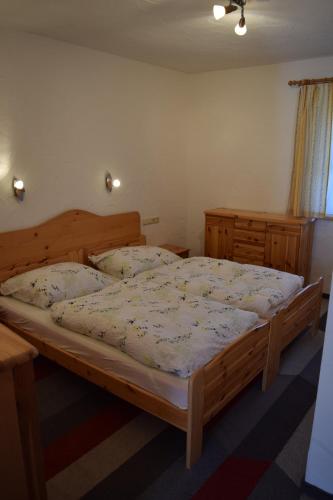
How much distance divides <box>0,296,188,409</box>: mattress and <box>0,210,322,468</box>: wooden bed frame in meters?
0.04

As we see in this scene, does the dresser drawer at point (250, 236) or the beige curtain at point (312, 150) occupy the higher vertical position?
the beige curtain at point (312, 150)

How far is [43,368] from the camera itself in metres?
2.86

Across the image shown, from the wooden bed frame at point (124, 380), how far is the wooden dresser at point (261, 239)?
0.70 meters

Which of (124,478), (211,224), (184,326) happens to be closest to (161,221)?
(211,224)

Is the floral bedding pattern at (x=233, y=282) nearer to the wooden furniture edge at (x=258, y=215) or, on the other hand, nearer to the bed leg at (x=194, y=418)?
the wooden furniture edge at (x=258, y=215)

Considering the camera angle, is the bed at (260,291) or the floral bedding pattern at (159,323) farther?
the bed at (260,291)

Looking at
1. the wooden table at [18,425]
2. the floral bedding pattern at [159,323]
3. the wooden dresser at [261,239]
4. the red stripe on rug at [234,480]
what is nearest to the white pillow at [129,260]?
the floral bedding pattern at [159,323]

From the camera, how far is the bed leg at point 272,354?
2.58 m

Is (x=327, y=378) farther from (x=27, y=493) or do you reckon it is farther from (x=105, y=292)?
(x=105, y=292)

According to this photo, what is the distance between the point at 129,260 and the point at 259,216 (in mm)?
1567

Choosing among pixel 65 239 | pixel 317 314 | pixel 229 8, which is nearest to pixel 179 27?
pixel 229 8

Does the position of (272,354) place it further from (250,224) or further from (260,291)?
(250,224)

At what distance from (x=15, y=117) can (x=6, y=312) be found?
5.11 feet

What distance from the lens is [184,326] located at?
232cm
